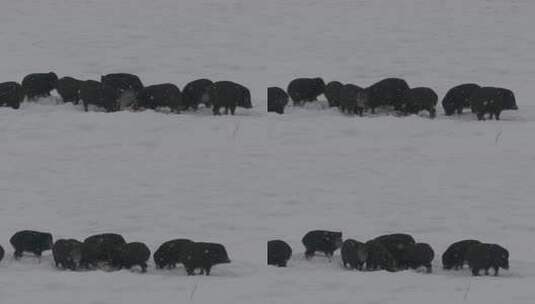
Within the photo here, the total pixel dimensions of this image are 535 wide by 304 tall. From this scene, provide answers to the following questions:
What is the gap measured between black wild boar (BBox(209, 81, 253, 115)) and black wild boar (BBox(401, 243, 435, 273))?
23.7ft

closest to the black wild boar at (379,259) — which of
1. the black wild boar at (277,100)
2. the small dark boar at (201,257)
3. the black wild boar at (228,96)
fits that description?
the small dark boar at (201,257)

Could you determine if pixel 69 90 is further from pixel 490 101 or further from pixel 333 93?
pixel 490 101

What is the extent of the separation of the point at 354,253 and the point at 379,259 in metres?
0.28

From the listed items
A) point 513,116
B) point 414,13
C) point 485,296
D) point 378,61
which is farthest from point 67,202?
point 414,13

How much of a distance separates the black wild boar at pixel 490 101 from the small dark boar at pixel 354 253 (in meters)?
7.07

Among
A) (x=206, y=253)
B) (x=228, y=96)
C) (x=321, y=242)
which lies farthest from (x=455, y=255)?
(x=228, y=96)

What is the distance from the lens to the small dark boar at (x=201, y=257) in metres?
14.9

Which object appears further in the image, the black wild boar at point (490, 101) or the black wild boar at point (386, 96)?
the black wild boar at point (386, 96)

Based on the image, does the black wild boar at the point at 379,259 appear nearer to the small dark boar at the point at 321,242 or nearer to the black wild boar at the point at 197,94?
the small dark boar at the point at 321,242

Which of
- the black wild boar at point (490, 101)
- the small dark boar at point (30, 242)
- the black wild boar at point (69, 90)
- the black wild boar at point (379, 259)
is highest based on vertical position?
the black wild boar at point (69, 90)

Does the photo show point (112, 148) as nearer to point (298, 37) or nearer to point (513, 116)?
point (513, 116)

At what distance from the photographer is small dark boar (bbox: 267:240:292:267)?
15.4 metres

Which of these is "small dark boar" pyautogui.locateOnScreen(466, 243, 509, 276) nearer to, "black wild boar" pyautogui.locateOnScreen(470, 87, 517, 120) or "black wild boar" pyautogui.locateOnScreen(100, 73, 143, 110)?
"black wild boar" pyautogui.locateOnScreen(470, 87, 517, 120)

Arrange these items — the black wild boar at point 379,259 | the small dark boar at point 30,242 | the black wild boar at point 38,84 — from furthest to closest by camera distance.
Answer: the black wild boar at point 38,84, the small dark boar at point 30,242, the black wild boar at point 379,259
